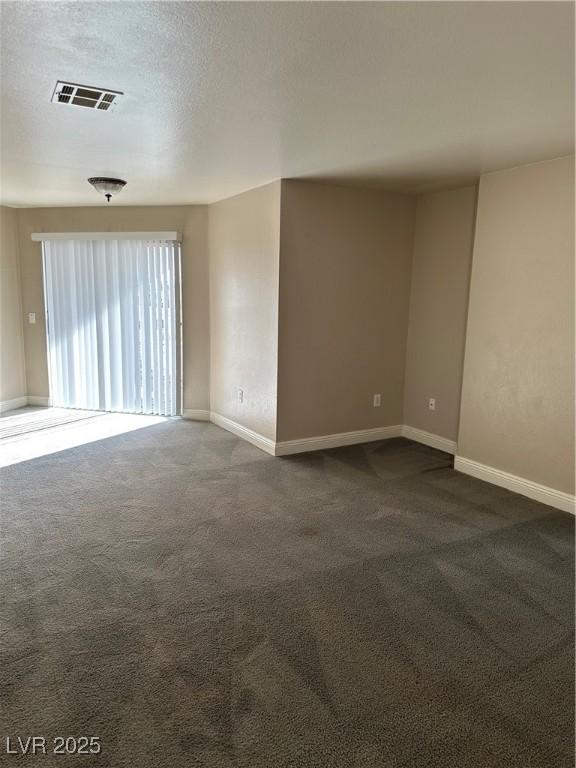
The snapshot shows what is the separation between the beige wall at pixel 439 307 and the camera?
14.7 ft

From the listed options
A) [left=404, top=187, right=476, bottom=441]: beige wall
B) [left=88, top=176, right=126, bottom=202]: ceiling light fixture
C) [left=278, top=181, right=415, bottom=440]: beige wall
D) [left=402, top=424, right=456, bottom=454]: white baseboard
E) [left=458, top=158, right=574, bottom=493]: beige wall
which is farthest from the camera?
[left=402, top=424, right=456, bottom=454]: white baseboard

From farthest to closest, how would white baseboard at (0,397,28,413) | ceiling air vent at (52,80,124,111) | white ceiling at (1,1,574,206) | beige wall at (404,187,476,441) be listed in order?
1. white baseboard at (0,397,28,413)
2. beige wall at (404,187,476,441)
3. ceiling air vent at (52,80,124,111)
4. white ceiling at (1,1,574,206)

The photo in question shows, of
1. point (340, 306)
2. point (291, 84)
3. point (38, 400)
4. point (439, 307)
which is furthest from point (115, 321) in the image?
point (291, 84)

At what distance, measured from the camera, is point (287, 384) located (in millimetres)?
4418

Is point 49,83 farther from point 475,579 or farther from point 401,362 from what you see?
point 401,362

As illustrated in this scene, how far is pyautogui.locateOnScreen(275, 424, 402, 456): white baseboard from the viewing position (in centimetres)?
452

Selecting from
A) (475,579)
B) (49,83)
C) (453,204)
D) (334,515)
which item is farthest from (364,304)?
(49,83)

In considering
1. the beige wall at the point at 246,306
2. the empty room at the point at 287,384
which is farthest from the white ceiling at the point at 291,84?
the beige wall at the point at 246,306

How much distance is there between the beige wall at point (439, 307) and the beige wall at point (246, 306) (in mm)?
1537

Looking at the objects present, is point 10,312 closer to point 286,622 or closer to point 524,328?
point 286,622

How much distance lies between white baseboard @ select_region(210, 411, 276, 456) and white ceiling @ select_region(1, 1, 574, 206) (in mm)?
2314

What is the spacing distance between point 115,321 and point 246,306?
1.80 metres

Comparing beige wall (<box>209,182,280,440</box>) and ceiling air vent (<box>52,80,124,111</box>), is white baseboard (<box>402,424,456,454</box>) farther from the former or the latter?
ceiling air vent (<box>52,80,124,111</box>)

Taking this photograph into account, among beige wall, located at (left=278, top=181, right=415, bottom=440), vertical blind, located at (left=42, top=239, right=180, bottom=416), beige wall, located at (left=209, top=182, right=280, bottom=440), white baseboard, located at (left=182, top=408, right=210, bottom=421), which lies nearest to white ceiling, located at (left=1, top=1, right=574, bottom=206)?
beige wall, located at (left=278, top=181, right=415, bottom=440)
